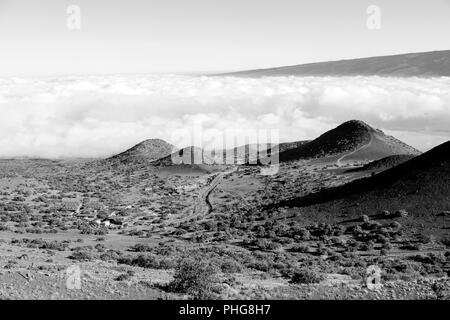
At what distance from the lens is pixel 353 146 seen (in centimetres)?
7631

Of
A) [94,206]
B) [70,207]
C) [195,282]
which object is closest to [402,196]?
[195,282]

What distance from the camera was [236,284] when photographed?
16938 millimetres

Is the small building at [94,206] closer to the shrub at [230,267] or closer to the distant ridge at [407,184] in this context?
the distant ridge at [407,184]

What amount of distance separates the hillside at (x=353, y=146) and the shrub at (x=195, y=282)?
2197 inches

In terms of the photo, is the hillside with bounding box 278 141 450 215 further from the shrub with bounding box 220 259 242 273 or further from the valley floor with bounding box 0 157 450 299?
the shrub with bounding box 220 259 242 273

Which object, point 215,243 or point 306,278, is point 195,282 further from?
point 215,243

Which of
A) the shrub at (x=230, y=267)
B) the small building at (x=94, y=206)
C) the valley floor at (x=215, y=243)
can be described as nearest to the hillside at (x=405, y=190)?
the valley floor at (x=215, y=243)

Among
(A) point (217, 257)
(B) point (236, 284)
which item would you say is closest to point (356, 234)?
(A) point (217, 257)

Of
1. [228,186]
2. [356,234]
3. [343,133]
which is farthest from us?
[343,133]

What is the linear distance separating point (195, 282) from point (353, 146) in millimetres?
65158

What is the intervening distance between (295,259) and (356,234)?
27.2 ft

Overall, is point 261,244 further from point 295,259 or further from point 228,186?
point 228,186

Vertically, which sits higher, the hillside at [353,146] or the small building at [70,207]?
the hillside at [353,146]

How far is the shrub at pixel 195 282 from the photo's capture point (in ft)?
50.2
